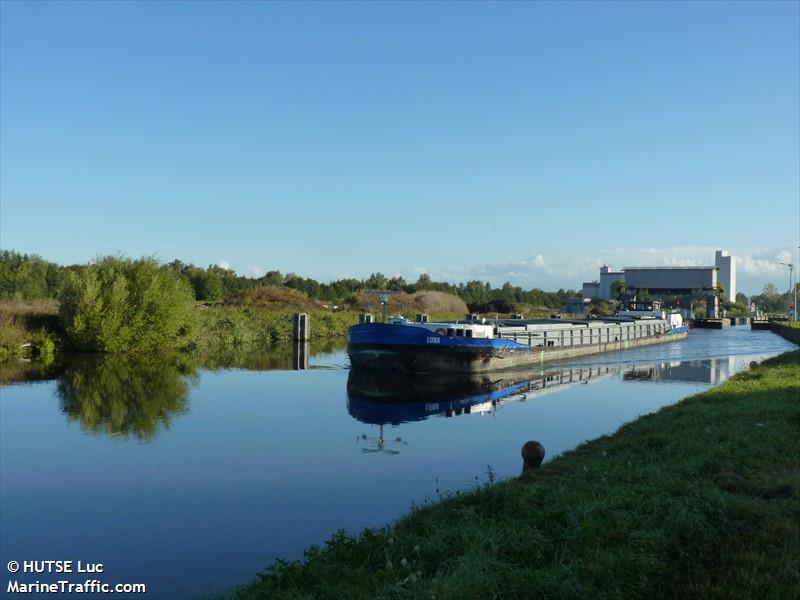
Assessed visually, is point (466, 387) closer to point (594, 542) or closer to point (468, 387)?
point (468, 387)

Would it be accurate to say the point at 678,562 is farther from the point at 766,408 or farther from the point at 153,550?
the point at 766,408

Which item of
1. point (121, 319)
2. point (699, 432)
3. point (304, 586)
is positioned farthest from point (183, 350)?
point (304, 586)

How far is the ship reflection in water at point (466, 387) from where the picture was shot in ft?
66.6

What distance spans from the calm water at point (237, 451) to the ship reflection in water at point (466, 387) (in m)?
0.12

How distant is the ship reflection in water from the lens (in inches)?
Result: 799

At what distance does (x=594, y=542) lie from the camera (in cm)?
651

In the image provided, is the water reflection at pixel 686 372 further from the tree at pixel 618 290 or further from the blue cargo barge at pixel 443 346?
the tree at pixel 618 290

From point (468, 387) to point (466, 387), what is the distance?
0.26 ft

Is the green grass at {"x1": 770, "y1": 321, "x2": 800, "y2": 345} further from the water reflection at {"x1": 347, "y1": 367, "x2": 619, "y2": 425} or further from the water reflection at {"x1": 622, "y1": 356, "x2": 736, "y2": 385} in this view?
the water reflection at {"x1": 347, "y1": 367, "x2": 619, "y2": 425}

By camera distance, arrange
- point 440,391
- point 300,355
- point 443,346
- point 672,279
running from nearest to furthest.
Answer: point 440,391 < point 443,346 < point 300,355 < point 672,279

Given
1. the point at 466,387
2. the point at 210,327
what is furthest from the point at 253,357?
the point at 466,387

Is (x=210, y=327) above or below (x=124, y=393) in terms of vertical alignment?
above

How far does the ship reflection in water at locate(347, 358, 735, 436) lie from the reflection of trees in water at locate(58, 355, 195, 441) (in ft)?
17.8

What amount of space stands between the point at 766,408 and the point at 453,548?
9.89 meters
